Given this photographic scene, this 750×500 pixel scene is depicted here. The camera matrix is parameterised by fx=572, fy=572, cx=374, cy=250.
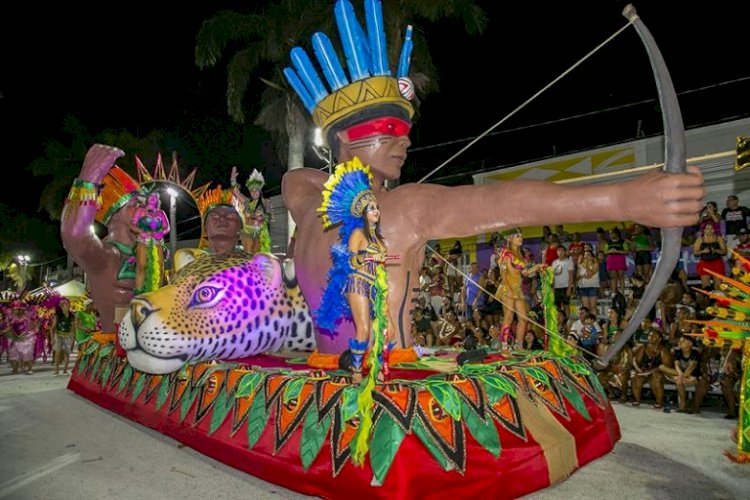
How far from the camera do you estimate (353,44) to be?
11.5 ft

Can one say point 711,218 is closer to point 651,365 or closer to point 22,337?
point 651,365

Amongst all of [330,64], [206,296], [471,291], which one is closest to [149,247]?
[206,296]

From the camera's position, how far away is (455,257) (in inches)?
454

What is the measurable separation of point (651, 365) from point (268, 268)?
4515mm

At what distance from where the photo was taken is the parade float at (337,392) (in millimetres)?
2736

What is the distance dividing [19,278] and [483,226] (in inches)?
1101

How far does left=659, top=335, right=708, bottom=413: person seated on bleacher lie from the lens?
585 cm

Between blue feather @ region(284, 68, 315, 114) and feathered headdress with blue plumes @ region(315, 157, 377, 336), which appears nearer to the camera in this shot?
feathered headdress with blue plumes @ region(315, 157, 377, 336)

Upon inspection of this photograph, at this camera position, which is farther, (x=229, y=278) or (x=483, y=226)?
(x=229, y=278)

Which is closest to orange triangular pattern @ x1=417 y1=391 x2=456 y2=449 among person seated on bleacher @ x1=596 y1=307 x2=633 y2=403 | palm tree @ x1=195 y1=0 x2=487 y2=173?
person seated on bleacher @ x1=596 y1=307 x2=633 y2=403

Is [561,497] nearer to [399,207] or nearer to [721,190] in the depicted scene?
[399,207]

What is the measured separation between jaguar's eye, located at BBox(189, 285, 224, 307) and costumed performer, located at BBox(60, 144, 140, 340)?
2.47 m

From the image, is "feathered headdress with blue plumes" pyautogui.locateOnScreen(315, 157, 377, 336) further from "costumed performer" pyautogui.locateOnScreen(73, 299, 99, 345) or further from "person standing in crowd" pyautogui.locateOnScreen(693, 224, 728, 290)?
"costumed performer" pyautogui.locateOnScreen(73, 299, 99, 345)

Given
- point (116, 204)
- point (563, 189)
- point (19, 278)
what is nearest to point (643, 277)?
point (563, 189)
